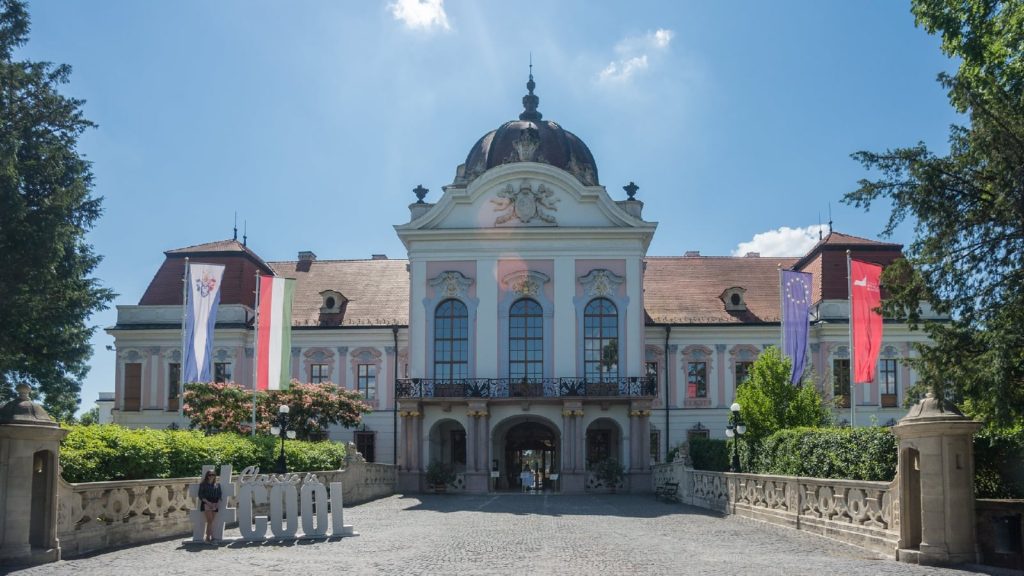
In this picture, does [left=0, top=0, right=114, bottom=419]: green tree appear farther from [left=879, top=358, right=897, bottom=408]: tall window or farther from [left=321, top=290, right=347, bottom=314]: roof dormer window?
[left=879, top=358, right=897, bottom=408]: tall window

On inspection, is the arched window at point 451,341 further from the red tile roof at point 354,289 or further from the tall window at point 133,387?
the tall window at point 133,387

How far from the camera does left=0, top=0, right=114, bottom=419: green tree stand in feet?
76.8

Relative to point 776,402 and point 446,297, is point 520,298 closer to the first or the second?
point 446,297

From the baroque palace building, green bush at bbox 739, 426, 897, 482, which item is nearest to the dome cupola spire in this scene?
the baroque palace building

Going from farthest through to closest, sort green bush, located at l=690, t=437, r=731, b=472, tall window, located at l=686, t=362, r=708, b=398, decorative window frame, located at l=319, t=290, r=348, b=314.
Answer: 1. decorative window frame, located at l=319, t=290, r=348, b=314
2. tall window, located at l=686, t=362, r=708, b=398
3. green bush, located at l=690, t=437, r=731, b=472

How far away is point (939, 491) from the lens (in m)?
13.9

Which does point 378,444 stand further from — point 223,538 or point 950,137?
point 950,137

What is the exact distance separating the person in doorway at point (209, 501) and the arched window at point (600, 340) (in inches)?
916

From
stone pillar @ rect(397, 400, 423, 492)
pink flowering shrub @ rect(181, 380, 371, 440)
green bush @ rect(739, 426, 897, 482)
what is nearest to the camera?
green bush @ rect(739, 426, 897, 482)

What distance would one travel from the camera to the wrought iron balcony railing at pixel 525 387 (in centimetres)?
3878

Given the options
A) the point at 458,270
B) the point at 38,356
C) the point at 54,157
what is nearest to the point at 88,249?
the point at 38,356

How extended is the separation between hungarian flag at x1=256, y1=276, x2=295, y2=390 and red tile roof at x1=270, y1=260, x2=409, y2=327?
13.1 meters

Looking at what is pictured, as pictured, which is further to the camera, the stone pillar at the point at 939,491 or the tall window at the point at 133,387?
the tall window at the point at 133,387

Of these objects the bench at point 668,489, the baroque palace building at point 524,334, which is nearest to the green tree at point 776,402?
the bench at point 668,489
